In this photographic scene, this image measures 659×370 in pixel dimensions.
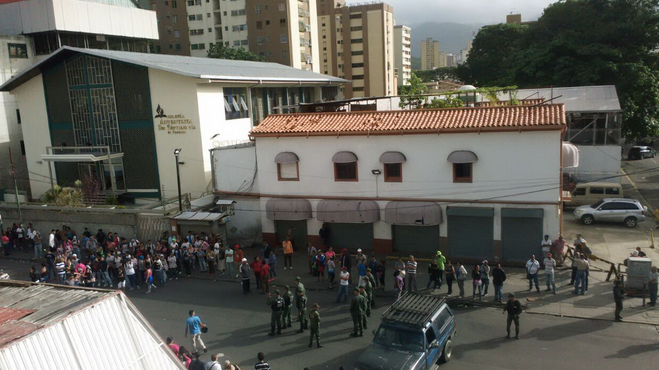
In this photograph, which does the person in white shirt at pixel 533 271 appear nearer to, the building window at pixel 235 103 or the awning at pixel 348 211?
the awning at pixel 348 211

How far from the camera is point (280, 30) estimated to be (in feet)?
217

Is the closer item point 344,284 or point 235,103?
point 344,284

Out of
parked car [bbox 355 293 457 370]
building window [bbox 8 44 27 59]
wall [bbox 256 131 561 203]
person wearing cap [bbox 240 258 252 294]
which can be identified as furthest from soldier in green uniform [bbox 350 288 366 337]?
building window [bbox 8 44 27 59]

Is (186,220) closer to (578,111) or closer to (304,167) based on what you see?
(304,167)

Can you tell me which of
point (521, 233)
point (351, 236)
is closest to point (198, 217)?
point (351, 236)

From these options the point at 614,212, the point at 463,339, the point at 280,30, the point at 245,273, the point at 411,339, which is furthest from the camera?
A: the point at 280,30

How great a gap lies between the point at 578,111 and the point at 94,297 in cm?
3209

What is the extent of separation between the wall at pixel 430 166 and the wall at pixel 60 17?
1066 inches

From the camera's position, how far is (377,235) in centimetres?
2253

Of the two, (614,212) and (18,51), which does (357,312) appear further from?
(18,51)

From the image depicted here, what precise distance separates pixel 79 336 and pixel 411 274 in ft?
42.4

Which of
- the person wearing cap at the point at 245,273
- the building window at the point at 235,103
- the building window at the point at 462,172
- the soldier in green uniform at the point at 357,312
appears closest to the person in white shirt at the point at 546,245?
the building window at the point at 462,172

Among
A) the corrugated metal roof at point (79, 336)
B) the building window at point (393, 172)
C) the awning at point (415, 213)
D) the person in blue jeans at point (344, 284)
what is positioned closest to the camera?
the corrugated metal roof at point (79, 336)

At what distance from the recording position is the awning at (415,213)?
20938 millimetres
